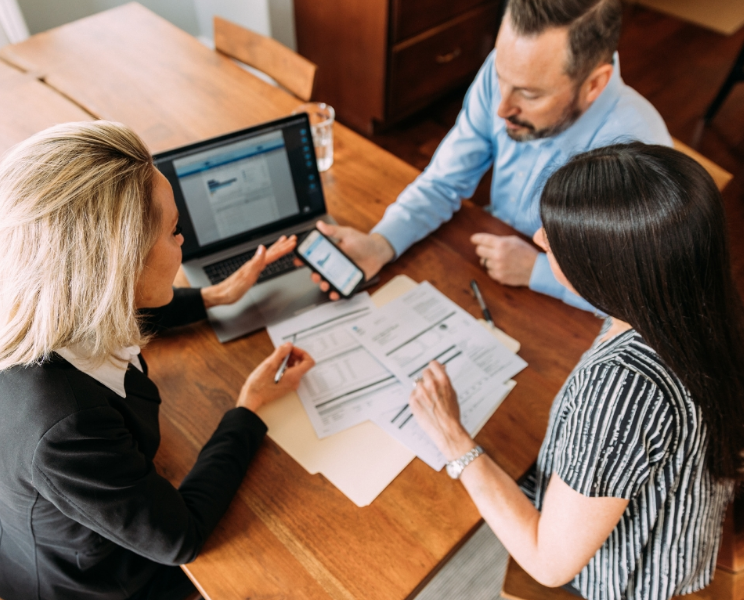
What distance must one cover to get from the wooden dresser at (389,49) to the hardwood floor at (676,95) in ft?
0.47

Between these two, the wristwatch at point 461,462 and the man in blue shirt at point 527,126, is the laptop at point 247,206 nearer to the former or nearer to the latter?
the man in blue shirt at point 527,126

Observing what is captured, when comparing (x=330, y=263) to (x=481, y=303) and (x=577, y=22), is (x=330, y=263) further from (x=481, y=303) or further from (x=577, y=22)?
(x=577, y=22)

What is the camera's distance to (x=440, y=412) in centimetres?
98

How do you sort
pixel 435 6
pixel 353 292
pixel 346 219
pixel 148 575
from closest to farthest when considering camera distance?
pixel 148 575 → pixel 353 292 → pixel 346 219 → pixel 435 6

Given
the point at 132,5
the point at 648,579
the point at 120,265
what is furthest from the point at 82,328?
the point at 132,5

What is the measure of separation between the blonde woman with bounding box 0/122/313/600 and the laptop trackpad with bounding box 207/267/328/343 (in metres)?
0.25

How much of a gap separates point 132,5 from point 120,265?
1.84 meters

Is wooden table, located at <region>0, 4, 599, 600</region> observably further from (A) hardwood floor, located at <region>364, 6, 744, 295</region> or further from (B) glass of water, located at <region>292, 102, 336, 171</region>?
(A) hardwood floor, located at <region>364, 6, 744, 295</region>

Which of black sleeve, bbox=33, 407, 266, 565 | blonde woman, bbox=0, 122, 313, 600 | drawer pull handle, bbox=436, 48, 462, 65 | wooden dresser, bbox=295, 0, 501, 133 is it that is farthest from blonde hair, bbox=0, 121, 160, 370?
drawer pull handle, bbox=436, 48, 462, 65

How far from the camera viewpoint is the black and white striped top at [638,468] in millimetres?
762

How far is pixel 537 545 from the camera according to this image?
2.89 ft

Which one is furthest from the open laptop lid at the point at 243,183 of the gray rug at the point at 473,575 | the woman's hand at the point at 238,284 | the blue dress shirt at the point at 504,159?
the gray rug at the point at 473,575

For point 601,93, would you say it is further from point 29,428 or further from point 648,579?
point 29,428

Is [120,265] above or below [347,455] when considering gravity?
above
